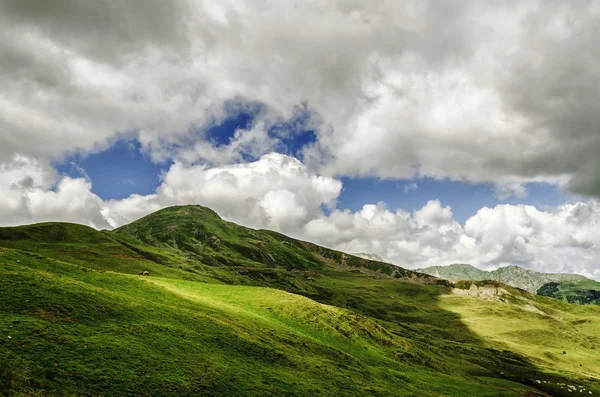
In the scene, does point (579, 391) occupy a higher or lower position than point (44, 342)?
lower

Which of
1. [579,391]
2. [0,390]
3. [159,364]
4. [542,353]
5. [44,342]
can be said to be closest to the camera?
[0,390]

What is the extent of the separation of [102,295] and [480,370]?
10732cm

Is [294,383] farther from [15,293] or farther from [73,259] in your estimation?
[73,259]

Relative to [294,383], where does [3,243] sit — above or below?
above

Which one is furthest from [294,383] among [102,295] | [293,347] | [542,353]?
[542,353]

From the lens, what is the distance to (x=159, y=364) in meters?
33.4

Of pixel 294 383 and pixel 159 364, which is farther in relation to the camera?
pixel 294 383

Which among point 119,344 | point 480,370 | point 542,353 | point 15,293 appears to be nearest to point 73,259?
point 15,293

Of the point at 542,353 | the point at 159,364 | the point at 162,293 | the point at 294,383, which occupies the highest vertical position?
the point at 162,293

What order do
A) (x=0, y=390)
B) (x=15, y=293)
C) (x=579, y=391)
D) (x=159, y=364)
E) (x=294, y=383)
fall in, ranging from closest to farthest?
(x=0, y=390) → (x=159, y=364) → (x=15, y=293) → (x=294, y=383) → (x=579, y=391)

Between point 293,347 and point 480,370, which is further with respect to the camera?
point 480,370

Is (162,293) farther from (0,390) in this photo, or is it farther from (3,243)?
(3,243)

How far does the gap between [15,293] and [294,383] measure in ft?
102

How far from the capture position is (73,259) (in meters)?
117
